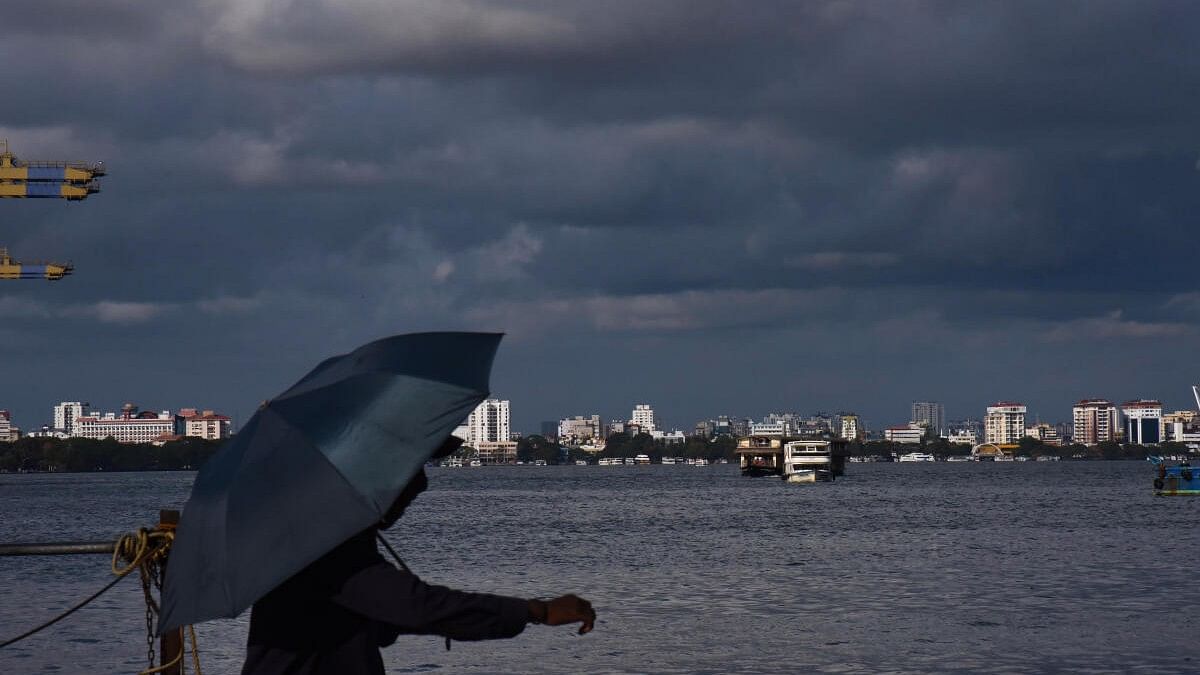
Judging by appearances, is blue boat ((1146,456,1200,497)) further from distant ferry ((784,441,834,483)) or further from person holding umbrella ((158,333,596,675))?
person holding umbrella ((158,333,596,675))

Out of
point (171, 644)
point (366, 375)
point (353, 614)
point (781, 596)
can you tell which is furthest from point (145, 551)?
point (781, 596)

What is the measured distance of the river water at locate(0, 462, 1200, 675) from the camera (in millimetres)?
22281

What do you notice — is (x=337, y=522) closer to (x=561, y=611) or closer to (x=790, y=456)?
(x=561, y=611)

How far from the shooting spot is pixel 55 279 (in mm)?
105438

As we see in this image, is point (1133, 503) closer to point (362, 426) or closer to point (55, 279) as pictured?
point (55, 279)

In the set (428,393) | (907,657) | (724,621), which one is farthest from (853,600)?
(428,393)

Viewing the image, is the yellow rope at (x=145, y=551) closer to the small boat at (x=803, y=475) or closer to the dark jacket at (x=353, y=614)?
the dark jacket at (x=353, y=614)

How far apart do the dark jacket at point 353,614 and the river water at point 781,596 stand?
52.0ft

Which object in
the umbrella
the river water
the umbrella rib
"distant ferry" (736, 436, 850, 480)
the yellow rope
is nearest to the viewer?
the umbrella

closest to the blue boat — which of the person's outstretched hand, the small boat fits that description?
the small boat

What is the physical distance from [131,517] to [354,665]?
89586 millimetres

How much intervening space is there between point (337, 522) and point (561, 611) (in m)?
0.87

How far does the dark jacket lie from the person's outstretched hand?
0.15 ft

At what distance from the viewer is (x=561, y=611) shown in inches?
209
